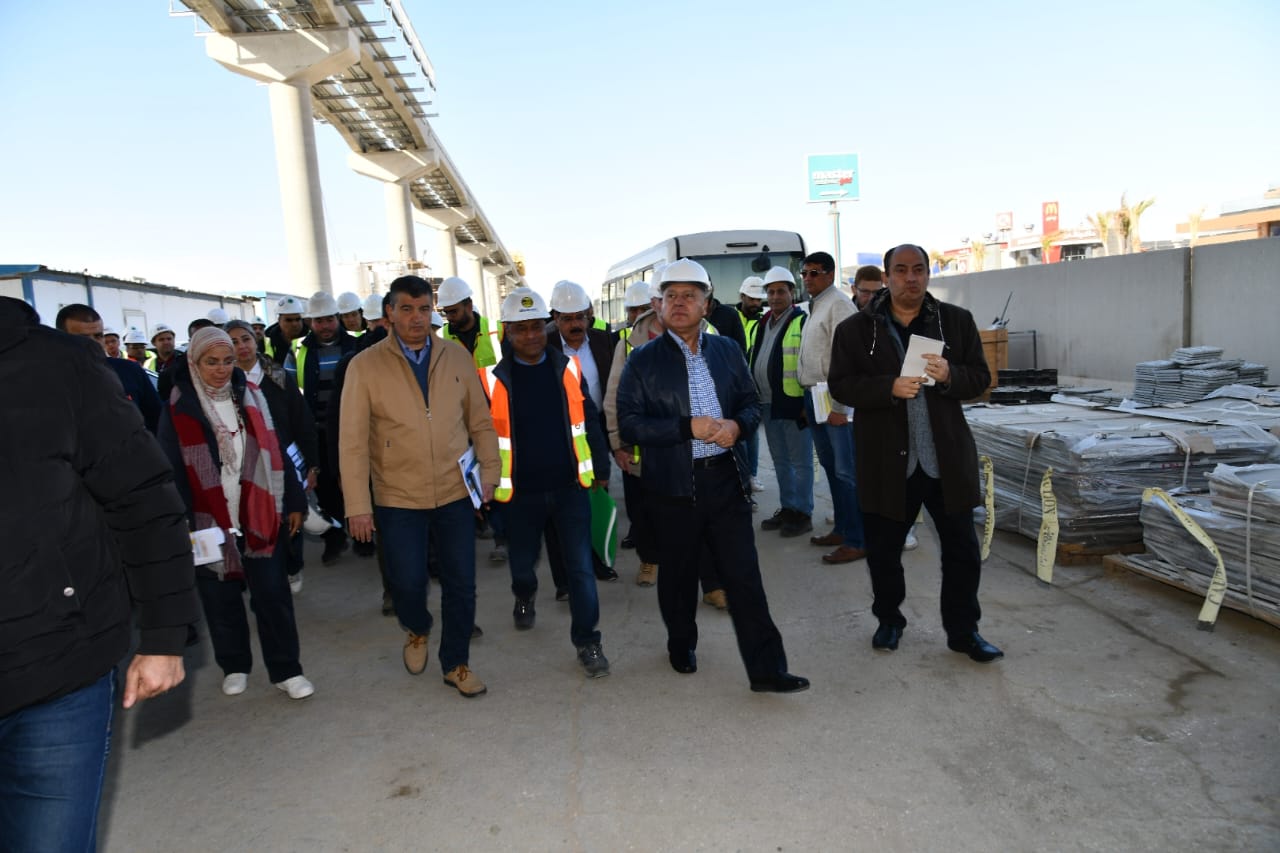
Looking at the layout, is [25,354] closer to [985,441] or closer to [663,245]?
[985,441]

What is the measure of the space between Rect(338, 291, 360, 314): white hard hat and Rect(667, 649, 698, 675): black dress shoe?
5.08 meters

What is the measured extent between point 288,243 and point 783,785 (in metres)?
22.7

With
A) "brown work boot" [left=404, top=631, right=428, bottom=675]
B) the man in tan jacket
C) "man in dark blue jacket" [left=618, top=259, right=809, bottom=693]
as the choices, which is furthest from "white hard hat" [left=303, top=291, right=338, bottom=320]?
"man in dark blue jacket" [left=618, top=259, right=809, bottom=693]

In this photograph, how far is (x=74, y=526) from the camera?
176 cm

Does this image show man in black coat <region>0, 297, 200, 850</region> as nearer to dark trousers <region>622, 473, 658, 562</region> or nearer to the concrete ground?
the concrete ground

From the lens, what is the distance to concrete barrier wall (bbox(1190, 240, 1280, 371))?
10.9m

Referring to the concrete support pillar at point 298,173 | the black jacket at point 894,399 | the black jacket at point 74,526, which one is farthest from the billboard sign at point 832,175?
the black jacket at point 74,526

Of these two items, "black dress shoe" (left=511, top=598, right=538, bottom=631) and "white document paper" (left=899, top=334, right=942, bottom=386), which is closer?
"white document paper" (left=899, top=334, right=942, bottom=386)

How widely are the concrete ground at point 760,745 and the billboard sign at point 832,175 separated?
40.1m

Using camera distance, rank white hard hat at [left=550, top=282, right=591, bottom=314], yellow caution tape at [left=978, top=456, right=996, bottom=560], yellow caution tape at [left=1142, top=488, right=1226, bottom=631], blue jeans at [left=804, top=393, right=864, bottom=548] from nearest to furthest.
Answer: yellow caution tape at [left=1142, top=488, right=1226, bottom=631] → white hard hat at [left=550, top=282, right=591, bottom=314] → yellow caution tape at [left=978, top=456, right=996, bottom=560] → blue jeans at [left=804, top=393, right=864, bottom=548]

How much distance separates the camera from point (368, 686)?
169 inches

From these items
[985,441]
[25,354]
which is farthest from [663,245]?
[25,354]

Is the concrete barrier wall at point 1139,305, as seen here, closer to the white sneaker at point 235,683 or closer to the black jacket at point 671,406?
the black jacket at point 671,406

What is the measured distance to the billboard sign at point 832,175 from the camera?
4209 centimetres
